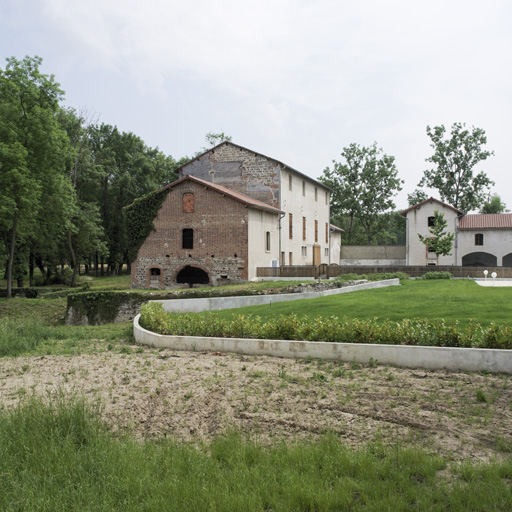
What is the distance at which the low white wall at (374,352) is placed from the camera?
8.84 metres

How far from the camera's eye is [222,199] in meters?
31.8

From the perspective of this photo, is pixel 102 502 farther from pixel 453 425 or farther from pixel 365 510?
pixel 453 425

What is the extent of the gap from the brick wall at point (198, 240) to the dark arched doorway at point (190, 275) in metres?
0.53

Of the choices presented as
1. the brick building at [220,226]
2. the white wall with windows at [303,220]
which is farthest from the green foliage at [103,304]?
the white wall with windows at [303,220]

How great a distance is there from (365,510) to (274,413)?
2.56 meters

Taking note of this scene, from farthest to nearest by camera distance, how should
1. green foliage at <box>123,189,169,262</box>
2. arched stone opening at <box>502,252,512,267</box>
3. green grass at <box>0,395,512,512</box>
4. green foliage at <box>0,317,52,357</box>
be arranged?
1. arched stone opening at <box>502,252,512,267</box>
2. green foliage at <box>123,189,169,262</box>
3. green foliage at <box>0,317,52,357</box>
4. green grass at <box>0,395,512,512</box>

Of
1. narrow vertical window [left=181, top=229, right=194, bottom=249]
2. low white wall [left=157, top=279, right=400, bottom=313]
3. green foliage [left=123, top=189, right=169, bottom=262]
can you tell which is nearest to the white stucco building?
narrow vertical window [left=181, top=229, right=194, bottom=249]

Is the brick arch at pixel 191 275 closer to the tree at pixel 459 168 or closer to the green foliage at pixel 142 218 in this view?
the green foliage at pixel 142 218

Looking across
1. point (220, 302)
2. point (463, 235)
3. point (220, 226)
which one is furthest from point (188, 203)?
point (463, 235)

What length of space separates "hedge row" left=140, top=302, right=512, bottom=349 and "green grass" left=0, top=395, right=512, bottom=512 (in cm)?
474

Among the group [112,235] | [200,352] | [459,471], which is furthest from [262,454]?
[112,235]

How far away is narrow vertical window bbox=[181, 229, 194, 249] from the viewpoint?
106ft

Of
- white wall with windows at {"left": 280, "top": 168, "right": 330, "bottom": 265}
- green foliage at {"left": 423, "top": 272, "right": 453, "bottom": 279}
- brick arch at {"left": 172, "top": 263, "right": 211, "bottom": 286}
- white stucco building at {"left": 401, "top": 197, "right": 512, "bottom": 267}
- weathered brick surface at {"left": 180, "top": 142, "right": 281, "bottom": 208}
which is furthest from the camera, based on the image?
white stucco building at {"left": 401, "top": 197, "right": 512, "bottom": 267}

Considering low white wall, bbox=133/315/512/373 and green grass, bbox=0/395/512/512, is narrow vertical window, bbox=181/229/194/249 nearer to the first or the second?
low white wall, bbox=133/315/512/373
